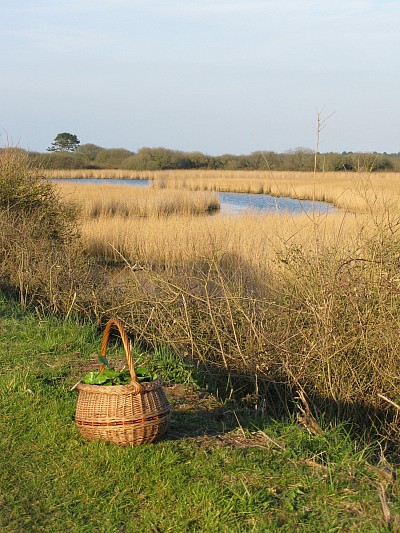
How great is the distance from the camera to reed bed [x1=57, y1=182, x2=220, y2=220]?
914 inches

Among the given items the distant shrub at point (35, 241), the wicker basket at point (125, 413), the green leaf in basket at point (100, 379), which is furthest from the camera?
the distant shrub at point (35, 241)

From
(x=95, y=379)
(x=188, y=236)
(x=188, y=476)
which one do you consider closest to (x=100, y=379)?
(x=95, y=379)

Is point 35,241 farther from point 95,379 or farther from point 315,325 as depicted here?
point 95,379

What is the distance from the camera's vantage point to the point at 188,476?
3.92 meters

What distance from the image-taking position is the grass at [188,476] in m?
3.48

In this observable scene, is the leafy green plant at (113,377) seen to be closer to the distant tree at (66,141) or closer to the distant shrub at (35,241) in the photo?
the distant shrub at (35,241)

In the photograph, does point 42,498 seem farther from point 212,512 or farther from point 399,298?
point 399,298

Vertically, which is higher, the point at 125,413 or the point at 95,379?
the point at 95,379

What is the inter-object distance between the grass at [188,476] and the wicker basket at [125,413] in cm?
9

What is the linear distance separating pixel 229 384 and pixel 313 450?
184 cm

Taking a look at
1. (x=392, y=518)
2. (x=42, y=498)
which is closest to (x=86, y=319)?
(x=42, y=498)

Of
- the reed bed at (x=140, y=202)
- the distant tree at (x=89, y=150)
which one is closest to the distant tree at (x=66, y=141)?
the distant tree at (x=89, y=150)

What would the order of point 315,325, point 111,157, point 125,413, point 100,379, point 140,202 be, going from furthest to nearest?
point 111,157 < point 140,202 < point 315,325 < point 100,379 < point 125,413

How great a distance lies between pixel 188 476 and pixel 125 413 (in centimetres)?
53
